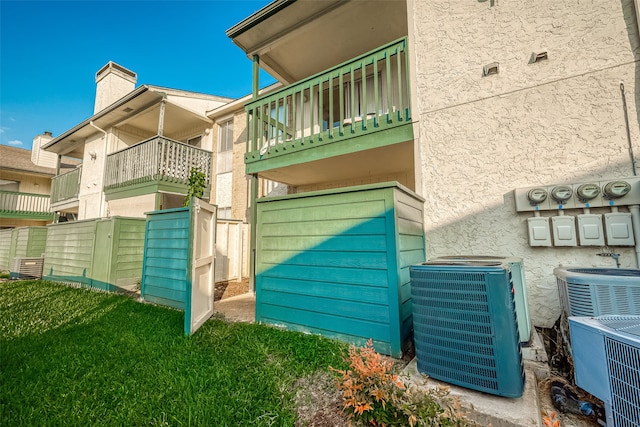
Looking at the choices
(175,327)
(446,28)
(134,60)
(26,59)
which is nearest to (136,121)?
(26,59)

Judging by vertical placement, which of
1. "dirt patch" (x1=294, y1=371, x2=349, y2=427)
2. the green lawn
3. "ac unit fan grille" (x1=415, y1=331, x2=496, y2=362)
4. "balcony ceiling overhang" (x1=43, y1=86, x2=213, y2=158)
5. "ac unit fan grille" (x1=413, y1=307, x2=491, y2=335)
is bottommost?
"dirt patch" (x1=294, y1=371, x2=349, y2=427)

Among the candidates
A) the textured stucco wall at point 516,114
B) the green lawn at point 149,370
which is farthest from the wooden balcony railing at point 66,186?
the textured stucco wall at point 516,114

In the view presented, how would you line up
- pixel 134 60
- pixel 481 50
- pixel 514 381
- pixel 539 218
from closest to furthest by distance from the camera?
pixel 514 381 → pixel 539 218 → pixel 481 50 → pixel 134 60

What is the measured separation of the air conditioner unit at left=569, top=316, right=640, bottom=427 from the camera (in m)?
1.32

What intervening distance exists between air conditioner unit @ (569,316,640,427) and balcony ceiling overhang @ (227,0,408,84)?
18.9 ft

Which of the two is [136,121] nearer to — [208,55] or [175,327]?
[208,55]

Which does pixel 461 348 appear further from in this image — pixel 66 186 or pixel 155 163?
pixel 66 186

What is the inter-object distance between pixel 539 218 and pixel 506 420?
2.26 meters

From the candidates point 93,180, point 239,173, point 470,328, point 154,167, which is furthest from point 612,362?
point 93,180

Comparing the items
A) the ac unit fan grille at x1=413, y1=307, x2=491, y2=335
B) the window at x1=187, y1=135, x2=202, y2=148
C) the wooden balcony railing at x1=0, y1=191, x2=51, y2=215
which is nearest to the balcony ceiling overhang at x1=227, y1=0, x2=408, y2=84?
the window at x1=187, y1=135, x2=202, y2=148

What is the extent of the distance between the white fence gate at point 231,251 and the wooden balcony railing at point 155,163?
132 inches

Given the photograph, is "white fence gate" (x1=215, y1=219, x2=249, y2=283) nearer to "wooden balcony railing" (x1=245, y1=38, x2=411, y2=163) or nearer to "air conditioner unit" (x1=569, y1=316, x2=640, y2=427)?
"wooden balcony railing" (x1=245, y1=38, x2=411, y2=163)

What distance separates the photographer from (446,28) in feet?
12.3

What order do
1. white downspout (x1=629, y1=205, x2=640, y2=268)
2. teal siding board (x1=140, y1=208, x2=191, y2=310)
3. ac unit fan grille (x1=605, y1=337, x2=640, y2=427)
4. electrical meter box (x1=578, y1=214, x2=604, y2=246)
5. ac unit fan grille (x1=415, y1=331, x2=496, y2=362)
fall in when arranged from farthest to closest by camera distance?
teal siding board (x1=140, y1=208, x2=191, y2=310) → electrical meter box (x1=578, y1=214, x2=604, y2=246) → white downspout (x1=629, y1=205, x2=640, y2=268) → ac unit fan grille (x1=415, y1=331, x2=496, y2=362) → ac unit fan grille (x1=605, y1=337, x2=640, y2=427)
